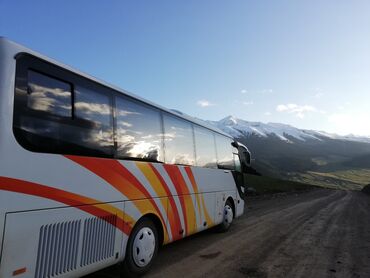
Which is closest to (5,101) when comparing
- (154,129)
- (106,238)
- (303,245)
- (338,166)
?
(106,238)

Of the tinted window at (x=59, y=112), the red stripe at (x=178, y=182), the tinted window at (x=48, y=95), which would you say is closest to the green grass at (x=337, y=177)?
the red stripe at (x=178, y=182)

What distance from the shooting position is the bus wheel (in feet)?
18.8

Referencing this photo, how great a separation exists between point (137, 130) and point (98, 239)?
1991 mm

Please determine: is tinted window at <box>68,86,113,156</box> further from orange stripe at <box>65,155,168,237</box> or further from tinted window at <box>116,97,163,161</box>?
tinted window at <box>116,97,163,161</box>

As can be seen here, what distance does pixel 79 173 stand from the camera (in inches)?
184

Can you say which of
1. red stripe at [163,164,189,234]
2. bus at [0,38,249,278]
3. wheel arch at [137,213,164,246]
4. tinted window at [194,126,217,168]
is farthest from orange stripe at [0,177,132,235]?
tinted window at [194,126,217,168]

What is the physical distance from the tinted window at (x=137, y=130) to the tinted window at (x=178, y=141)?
1.13 feet

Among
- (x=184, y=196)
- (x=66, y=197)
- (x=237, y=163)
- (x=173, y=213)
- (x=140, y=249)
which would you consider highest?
(x=237, y=163)

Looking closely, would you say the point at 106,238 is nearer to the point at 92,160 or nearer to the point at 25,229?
the point at 92,160

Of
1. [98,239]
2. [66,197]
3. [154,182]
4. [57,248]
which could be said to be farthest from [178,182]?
[57,248]

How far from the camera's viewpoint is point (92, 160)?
4961mm

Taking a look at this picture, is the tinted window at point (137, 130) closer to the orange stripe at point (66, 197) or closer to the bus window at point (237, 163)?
the orange stripe at point (66, 197)

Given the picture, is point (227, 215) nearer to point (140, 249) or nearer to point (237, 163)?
point (237, 163)

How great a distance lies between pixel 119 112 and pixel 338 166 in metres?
199
